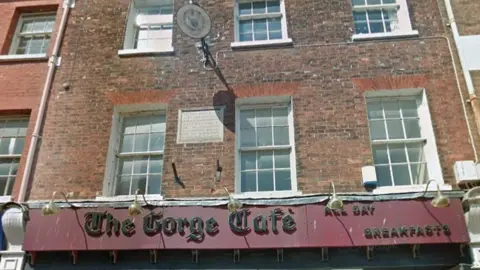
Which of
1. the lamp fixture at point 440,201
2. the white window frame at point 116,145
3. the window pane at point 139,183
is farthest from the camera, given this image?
the window pane at point 139,183

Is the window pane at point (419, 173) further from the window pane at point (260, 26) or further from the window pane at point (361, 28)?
the window pane at point (260, 26)

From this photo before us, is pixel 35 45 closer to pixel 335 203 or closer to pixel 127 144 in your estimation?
pixel 127 144

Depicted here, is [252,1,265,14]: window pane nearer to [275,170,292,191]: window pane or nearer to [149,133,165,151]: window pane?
[149,133,165,151]: window pane

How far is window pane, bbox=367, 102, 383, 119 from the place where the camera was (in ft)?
27.9

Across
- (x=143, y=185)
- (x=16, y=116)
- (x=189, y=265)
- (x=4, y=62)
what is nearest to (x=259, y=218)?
(x=189, y=265)

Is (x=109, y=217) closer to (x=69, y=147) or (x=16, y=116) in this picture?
(x=69, y=147)

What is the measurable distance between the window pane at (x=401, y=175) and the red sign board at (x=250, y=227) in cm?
71

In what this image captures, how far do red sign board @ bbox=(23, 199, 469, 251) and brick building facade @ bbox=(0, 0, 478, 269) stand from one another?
42cm

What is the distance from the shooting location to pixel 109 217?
7668 mm

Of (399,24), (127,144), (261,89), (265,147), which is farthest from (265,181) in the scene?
(399,24)

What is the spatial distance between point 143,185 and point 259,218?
97.7 inches

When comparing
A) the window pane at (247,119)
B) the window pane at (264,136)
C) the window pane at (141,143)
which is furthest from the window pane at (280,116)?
the window pane at (141,143)

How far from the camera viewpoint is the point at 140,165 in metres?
8.69

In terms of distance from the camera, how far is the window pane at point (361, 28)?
30.6 feet
